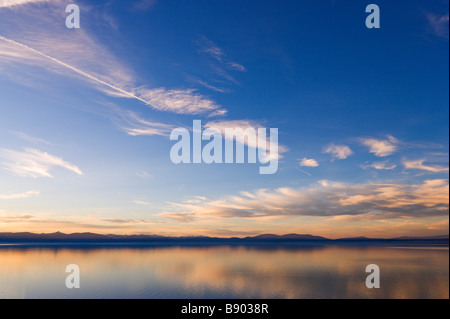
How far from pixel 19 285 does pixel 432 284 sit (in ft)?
132

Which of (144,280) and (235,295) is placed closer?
(235,295)

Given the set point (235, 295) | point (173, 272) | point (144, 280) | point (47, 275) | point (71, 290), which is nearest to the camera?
point (235, 295)

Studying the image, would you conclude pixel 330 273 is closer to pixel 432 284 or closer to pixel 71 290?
pixel 432 284

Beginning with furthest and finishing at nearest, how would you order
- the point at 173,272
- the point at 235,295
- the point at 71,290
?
the point at 173,272, the point at 71,290, the point at 235,295

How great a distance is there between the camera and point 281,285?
29.4 metres

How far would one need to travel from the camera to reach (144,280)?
107 feet
